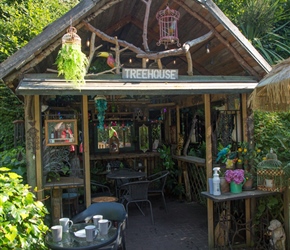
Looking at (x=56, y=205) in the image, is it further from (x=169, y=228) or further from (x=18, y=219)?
(x=169, y=228)

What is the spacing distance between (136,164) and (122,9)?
444 cm

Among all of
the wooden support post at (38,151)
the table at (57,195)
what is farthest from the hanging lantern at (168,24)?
the table at (57,195)

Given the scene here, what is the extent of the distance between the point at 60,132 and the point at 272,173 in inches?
125

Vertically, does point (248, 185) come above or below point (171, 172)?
above

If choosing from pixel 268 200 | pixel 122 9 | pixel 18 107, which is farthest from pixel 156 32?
pixel 18 107

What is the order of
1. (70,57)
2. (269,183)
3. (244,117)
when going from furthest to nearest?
(244,117) < (269,183) < (70,57)

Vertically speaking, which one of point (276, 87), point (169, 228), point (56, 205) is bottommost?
point (169, 228)

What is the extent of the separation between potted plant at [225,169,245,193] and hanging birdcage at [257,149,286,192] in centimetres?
30

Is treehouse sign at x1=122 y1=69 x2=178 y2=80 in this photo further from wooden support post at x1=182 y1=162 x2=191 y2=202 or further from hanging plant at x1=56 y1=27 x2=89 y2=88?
wooden support post at x1=182 y1=162 x2=191 y2=202

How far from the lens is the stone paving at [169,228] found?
4855 mm

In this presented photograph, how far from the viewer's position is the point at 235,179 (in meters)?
4.45

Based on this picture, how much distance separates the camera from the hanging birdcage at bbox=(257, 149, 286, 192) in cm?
438

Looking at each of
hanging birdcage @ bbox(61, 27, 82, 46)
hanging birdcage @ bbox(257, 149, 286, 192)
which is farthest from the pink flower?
hanging birdcage @ bbox(61, 27, 82, 46)

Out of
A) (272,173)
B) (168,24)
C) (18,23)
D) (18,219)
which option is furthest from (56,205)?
(18,23)
